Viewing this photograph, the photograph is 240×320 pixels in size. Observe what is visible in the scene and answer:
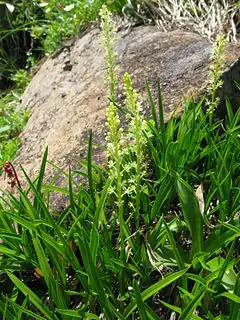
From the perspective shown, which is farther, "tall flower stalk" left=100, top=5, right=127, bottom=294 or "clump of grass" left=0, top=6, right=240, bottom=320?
"clump of grass" left=0, top=6, right=240, bottom=320

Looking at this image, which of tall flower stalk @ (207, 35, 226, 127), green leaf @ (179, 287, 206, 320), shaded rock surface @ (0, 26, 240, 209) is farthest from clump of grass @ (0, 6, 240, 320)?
shaded rock surface @ (0, 26, 240, 209)

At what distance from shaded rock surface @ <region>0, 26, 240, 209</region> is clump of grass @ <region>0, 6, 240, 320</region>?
22.7 inches

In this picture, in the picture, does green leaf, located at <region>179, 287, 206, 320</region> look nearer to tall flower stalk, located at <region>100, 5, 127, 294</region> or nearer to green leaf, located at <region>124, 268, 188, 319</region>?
green leaf, located at <region>124, 268, 188, 319</region>

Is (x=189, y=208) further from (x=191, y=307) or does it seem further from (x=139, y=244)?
(x=191, y=307)

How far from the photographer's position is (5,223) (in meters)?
2.55

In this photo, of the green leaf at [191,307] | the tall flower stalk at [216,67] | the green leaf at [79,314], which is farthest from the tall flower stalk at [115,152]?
the tall flower stalk at [216,67]

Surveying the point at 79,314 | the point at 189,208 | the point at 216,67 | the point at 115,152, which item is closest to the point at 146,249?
the point at 189,208

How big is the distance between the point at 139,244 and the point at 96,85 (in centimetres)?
191

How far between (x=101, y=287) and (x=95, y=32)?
3631 mm

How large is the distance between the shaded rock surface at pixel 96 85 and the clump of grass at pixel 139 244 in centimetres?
58

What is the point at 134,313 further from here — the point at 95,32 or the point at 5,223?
the point at 95,32

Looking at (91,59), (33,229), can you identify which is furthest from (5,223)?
(91,59)

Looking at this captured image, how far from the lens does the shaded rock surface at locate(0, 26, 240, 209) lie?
3.44 metres

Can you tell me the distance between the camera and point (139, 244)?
247 centimetres
